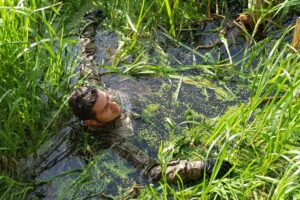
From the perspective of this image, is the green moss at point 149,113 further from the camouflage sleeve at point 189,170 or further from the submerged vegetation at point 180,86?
the camouflage sleeve at point 189,170

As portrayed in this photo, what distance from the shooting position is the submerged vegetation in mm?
2330

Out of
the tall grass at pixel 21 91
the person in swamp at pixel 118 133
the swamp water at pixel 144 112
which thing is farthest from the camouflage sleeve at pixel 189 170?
the tall grass at pixel 21 91

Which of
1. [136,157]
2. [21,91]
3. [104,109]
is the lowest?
[136,157]

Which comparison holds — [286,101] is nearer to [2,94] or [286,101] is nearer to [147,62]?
[147,62]

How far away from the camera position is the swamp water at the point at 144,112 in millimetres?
2479

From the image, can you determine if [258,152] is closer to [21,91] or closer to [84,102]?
[84,102]

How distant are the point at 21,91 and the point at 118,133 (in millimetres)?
625

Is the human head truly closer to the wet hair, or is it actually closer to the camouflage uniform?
the wet hair

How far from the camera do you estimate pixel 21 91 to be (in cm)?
248

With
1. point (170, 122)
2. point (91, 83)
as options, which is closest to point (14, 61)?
point (91, 83)

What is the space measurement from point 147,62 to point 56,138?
943 mm

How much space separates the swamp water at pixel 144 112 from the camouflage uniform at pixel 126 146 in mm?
50

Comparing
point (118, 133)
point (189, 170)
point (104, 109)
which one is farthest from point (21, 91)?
point (189, 170)

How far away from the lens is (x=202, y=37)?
348 centimetres
